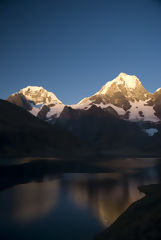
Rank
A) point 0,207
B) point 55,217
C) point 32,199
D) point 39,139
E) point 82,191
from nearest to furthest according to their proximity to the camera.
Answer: point 55,217 → point 0,207 → point 32,199 → point 82,191 → point 39,139

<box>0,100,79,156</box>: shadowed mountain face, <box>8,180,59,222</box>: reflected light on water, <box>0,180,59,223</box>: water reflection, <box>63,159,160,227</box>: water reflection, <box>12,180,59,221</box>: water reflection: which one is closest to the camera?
<box>0,180,59,223</box>: water reflection

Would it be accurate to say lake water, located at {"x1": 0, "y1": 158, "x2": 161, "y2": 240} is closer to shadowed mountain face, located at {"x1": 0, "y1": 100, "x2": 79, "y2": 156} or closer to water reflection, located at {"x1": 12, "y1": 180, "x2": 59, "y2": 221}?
water reflection, located at {"x1": 12, "y1": 180, "x2": 59, "y2": 221}

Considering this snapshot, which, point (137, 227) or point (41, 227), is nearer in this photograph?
point (137, 227)

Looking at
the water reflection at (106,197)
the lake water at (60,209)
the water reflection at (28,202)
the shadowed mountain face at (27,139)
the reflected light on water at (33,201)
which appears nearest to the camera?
the lake water at (60,209)

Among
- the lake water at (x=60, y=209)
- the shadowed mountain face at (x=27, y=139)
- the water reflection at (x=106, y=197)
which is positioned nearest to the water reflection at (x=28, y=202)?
the lake water at (x=60, y=209)

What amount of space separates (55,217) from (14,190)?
1803 centimetres

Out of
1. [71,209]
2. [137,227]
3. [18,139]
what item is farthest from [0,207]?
[18,139]

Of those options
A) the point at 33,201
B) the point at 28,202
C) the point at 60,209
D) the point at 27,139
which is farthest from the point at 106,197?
the point at 27,139

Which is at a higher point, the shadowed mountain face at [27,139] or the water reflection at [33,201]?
the shadowed mountain face at [27,139]

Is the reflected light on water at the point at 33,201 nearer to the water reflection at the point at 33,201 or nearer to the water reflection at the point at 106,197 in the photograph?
the water reflection at the point at 33,201

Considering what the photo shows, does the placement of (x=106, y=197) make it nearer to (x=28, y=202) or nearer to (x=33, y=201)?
(x=33, y=201)

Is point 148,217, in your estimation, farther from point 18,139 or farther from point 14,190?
point 18,139

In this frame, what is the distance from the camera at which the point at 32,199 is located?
38625 mm

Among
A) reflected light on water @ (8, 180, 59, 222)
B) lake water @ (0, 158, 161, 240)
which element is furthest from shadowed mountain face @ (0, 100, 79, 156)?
lake water @ (0, 158, 161, 240)
